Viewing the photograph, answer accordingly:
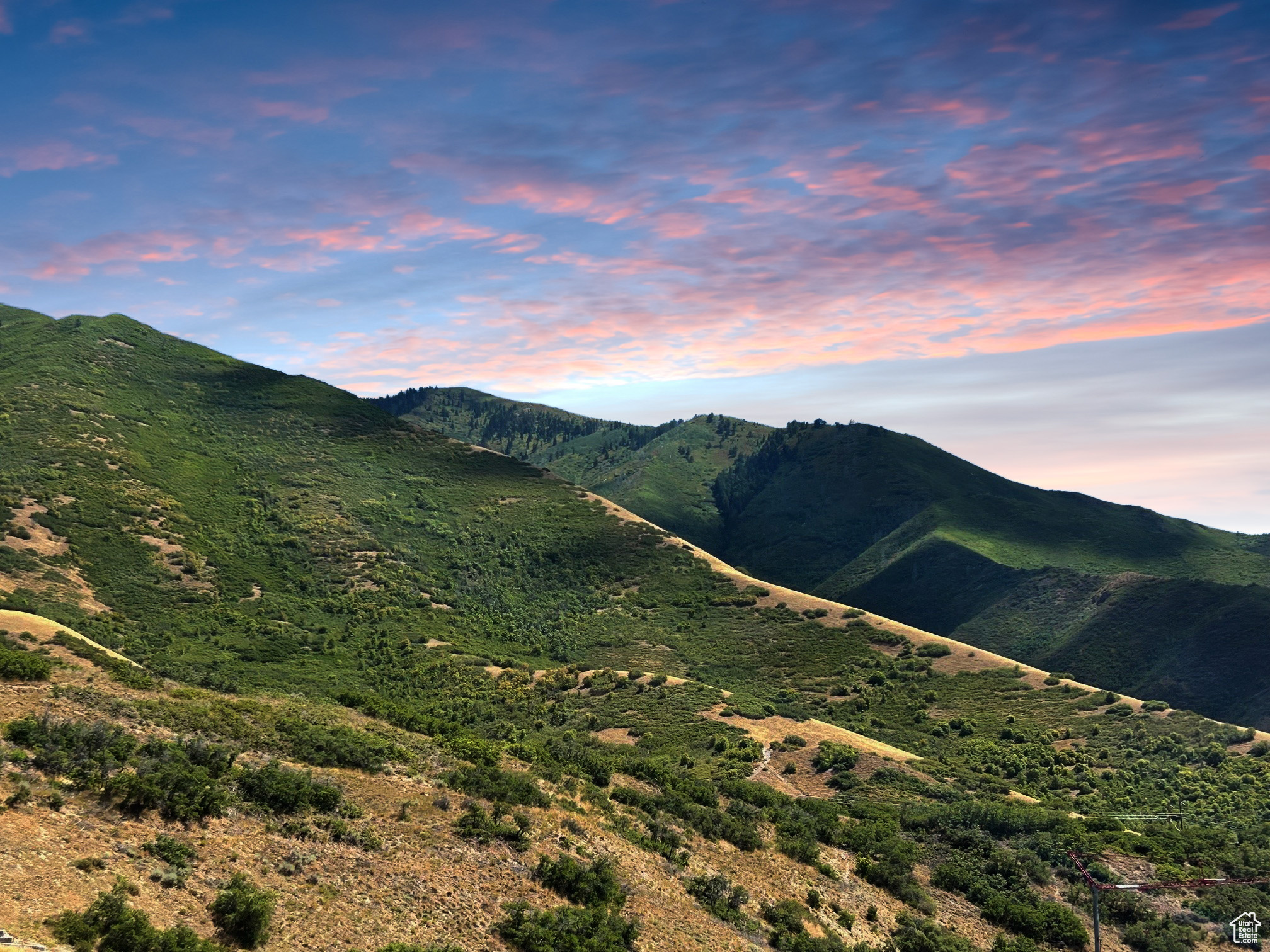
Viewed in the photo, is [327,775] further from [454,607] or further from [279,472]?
[279,472]

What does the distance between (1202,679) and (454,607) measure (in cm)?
9850

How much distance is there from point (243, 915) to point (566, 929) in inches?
334

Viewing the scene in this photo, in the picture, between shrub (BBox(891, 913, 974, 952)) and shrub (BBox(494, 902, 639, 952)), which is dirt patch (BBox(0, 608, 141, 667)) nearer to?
shrub (BBox(494, 902, 639, 952))

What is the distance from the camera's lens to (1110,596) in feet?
430

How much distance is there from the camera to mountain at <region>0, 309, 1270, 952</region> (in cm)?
2097

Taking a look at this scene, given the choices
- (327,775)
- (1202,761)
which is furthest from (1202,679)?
(327,775)

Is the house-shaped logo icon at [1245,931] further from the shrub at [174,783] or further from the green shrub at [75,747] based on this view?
the green shrub at [75,747]

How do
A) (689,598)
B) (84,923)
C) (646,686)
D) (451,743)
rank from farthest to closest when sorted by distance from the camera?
(689,598), (646,686), (451,743), (84,923)

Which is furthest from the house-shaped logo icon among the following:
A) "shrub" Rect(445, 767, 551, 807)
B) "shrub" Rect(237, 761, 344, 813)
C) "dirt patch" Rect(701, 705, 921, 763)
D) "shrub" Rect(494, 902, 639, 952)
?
"shrub" Rect(237, 761, 344, 813)

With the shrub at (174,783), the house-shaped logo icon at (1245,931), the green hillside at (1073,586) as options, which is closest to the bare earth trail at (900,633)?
the green hillside at (1073,586)

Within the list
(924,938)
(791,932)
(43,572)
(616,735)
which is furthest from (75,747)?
(43,572)

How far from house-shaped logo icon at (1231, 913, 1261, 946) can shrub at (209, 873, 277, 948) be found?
125 ft

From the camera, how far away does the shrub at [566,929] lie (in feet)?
69.8

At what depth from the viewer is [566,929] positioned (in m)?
21.9
